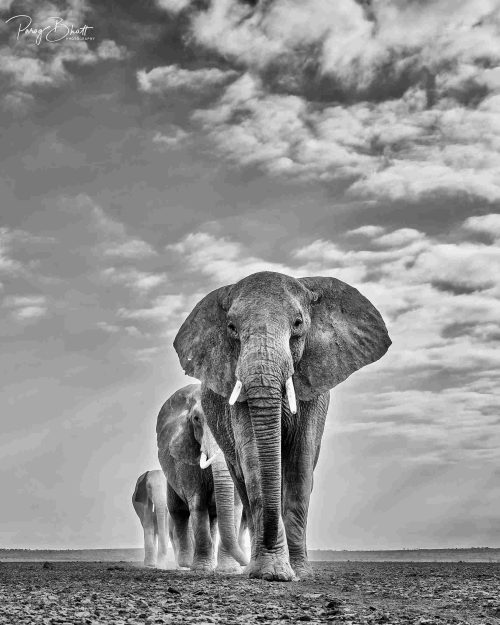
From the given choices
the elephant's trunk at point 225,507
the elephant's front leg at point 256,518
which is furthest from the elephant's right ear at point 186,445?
the elephant's front leg at point 256,518

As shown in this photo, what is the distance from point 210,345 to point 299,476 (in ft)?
11.0

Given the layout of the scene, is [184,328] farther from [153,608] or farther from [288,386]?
[153,608]

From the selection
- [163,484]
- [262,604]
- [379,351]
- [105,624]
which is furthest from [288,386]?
[163,484]

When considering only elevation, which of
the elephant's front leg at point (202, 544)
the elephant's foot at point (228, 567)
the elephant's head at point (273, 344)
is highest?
the elephant's head at point (273, 344)

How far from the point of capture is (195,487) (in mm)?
25141

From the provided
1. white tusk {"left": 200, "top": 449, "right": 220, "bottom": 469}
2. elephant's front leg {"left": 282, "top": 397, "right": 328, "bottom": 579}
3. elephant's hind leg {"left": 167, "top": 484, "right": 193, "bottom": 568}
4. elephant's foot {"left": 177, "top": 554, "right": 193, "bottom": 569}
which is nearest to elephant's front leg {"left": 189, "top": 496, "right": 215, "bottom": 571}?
white tusk {"left": 200, "top": 449, "right": 220, "bottom": 469}

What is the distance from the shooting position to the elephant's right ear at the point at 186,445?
83.3 feet

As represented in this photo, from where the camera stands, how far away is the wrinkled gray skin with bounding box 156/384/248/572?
23.2 m

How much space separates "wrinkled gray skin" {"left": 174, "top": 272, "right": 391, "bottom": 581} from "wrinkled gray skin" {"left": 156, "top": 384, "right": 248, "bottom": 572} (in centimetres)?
443

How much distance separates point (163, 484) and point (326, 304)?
20976 mm

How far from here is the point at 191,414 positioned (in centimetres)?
2536

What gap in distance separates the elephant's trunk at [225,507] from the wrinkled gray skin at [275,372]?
401 centimetres

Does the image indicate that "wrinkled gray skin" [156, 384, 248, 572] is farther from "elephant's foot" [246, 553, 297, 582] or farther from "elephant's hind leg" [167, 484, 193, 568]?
"elephant's foot" [246, 553, 297, 582]

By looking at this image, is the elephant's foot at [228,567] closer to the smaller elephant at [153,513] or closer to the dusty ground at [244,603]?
the dusty ground at [244,603]
